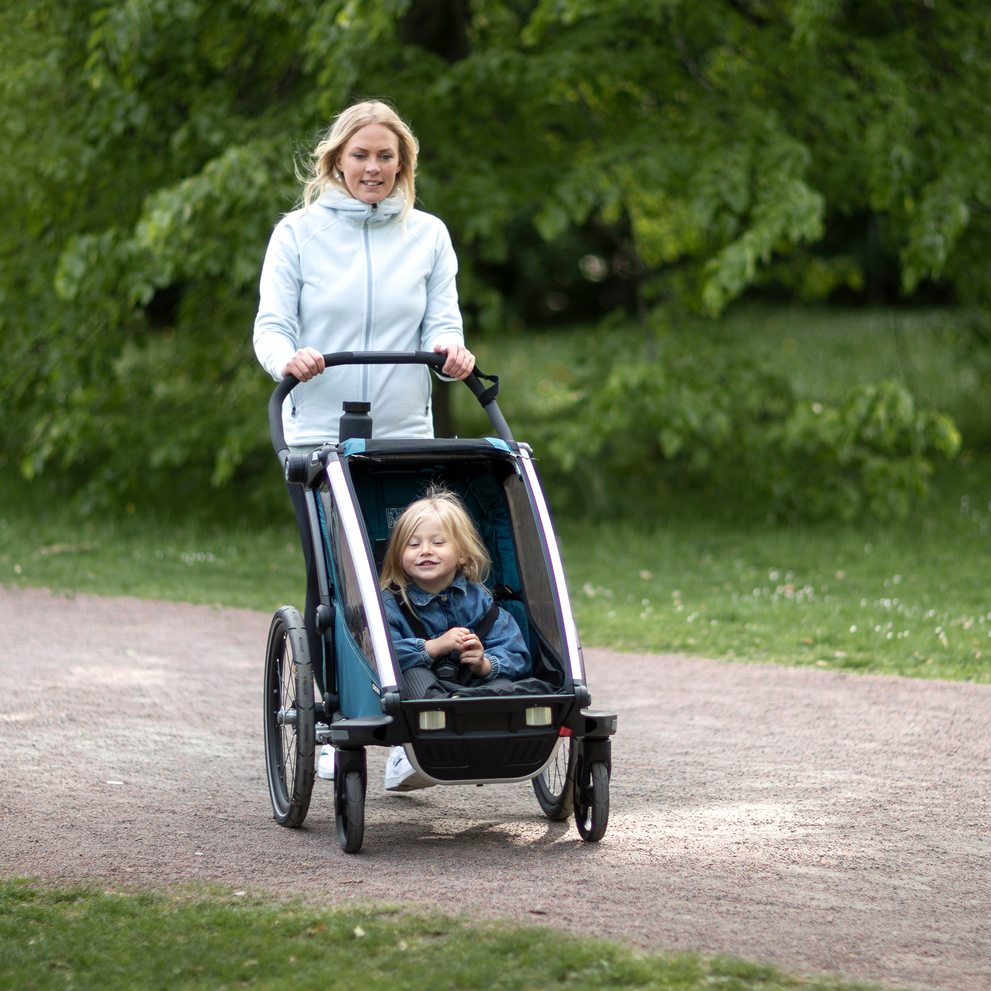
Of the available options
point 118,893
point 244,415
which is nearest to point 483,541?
point 118,893

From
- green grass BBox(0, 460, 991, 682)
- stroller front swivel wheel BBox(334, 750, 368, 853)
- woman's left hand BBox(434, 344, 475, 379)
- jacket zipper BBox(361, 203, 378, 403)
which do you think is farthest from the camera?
green grass BBox(0, 460, 991, 682)

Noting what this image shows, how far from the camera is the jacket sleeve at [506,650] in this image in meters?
4.22

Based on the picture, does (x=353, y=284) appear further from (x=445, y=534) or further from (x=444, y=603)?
(x=444, y=603)

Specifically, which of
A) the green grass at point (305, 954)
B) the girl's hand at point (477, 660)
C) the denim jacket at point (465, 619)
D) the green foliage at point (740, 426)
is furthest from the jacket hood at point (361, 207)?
the green foliage at point (740, 426)

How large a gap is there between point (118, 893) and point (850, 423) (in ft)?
23.2

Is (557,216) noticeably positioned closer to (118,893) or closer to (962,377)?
(118,893)

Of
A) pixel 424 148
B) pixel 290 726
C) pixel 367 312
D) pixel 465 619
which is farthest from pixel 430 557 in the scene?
pixel 424 148

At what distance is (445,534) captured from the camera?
4.30m

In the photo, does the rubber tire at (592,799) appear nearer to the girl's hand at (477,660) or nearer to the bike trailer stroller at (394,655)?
the bike trailer stroller at (394,655)

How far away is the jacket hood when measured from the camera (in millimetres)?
4500

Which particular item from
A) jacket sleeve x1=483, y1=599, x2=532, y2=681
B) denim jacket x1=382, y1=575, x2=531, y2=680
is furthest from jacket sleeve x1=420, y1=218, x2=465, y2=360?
jacket sleeve x1=483, y1=599, x2=532, y2=681

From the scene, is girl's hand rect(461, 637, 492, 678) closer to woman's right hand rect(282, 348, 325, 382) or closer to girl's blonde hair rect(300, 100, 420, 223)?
woman's right hand rect(282, 348, 325, 382)

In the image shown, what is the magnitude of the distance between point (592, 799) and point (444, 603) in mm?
748

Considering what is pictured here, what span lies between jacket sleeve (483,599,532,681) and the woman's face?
139 cm
